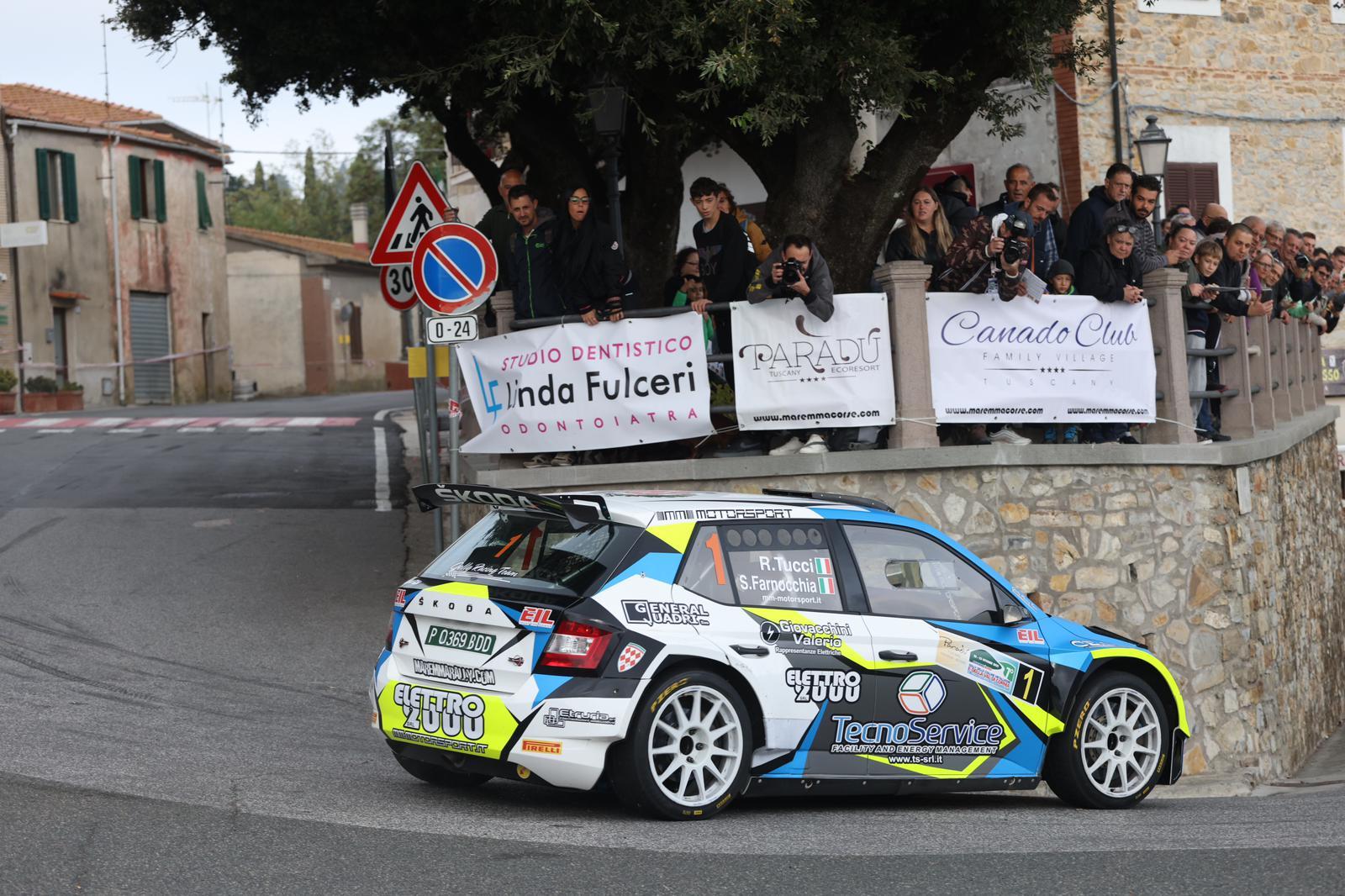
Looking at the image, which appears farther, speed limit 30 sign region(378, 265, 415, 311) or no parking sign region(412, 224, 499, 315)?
speed limit 30 sign region(378, 265, 415, 311)

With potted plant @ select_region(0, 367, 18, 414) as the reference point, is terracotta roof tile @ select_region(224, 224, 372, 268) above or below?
above

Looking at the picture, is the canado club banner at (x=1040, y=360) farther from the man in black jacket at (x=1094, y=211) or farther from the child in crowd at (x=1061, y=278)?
the man in black jacket at (x=1094, y=211)

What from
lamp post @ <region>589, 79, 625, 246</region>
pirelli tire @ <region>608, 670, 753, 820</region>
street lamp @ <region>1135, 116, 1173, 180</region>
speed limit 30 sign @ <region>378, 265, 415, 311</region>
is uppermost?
street lamp @ <region>1135, 116, 1173, 180</region>

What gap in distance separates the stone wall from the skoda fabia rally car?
3.05 meters

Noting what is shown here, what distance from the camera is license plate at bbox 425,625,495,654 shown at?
24.9 feet

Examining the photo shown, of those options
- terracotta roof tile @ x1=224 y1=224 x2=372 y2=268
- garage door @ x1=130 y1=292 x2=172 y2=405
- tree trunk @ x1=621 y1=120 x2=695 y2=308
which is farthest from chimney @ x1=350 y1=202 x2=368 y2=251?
tree trunk @ x1=621 y1=120 x2=695 y2=308

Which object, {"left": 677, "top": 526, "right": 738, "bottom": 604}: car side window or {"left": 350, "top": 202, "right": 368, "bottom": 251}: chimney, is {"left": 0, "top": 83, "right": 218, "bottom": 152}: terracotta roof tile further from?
{"left": 677, "top": 526, "right": 738, "bottom": 604}: car side window

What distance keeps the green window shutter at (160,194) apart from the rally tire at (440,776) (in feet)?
141

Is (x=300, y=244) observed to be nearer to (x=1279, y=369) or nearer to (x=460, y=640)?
(x=1279, y=369)

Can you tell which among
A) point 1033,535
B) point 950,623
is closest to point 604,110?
point 1033,535

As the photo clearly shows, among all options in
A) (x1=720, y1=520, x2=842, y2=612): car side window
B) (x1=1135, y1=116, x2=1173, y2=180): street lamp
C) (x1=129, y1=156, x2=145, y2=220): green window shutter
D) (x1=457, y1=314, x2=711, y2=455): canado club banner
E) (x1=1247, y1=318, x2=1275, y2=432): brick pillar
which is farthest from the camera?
(x1=129, y1=156, x2=145, y2=220): green window shutter

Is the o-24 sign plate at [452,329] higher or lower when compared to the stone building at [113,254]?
lower

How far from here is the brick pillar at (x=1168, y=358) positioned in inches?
516

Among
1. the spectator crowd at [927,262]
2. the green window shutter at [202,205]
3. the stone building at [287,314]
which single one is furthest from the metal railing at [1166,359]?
the stone building at [287,314]
